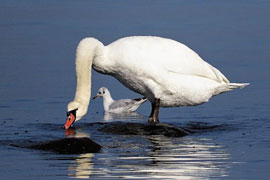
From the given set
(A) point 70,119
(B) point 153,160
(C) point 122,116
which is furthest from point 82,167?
(C) point 122,116

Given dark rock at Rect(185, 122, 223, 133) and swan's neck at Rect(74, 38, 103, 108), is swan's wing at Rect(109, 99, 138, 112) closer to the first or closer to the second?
dark rock at Rect(185, 122, 223, 133)

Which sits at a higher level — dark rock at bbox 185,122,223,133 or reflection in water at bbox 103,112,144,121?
dark rock at bbox 185,122,223,133

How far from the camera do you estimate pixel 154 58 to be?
587 inches

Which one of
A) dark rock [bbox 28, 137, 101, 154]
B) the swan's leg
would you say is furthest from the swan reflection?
the swan's leg

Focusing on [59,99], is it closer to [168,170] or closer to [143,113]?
[143,113]

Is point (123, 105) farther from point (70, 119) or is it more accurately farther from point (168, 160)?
point (168, 160)

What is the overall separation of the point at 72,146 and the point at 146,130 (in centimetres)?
285

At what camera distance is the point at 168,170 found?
1051 cm

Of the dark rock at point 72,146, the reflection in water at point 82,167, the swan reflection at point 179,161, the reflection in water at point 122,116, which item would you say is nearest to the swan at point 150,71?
the swan reflection at point 179,161

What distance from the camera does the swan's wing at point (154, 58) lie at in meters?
14.7

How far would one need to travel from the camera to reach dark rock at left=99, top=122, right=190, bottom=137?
14297 millimetres

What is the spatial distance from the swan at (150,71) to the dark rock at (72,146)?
2.01 metres

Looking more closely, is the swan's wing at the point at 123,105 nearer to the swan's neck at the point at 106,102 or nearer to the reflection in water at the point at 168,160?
the swan's neck at the point at 106,102

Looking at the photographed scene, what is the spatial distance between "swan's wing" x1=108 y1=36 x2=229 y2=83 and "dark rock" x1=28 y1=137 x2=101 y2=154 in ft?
Result: 9.18
